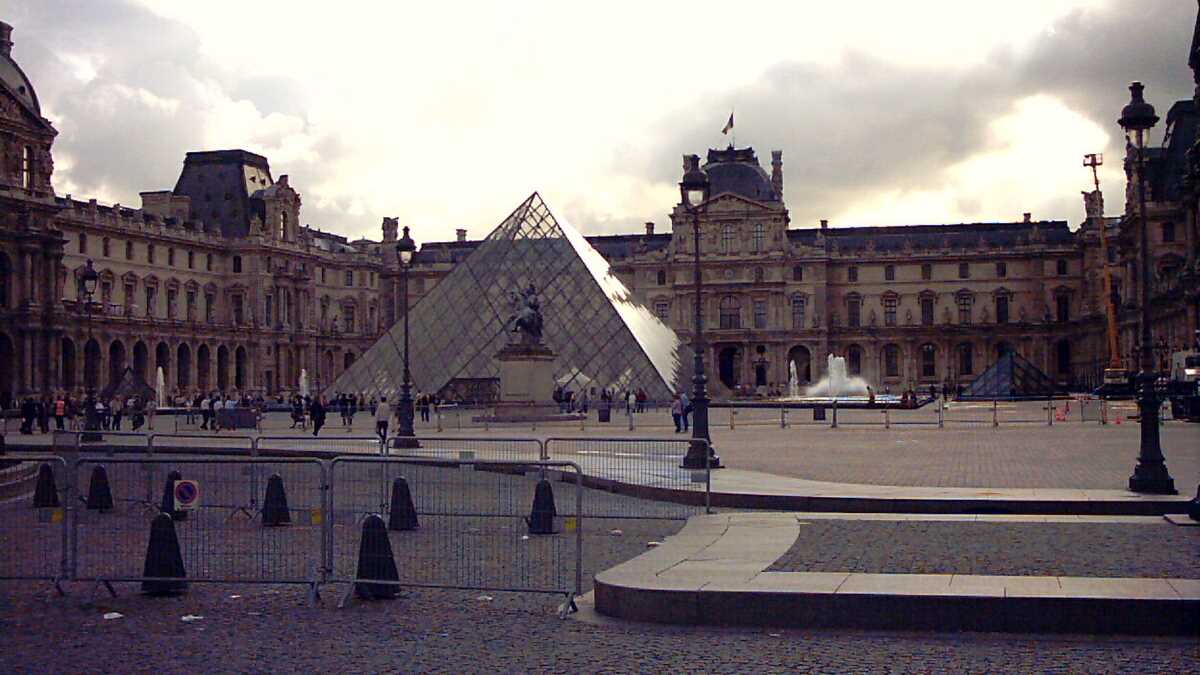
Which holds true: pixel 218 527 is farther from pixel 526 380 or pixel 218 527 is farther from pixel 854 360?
pixel 854 360

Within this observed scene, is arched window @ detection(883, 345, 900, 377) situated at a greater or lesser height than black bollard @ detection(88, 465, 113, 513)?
greater

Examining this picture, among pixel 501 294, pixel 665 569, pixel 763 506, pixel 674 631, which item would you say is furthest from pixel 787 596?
pixel 501 294

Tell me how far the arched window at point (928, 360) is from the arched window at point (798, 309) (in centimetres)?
881

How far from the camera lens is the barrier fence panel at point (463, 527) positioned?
10.1 meters

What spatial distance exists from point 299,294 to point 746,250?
30.8m

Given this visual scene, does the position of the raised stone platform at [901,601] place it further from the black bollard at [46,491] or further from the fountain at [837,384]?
the fountain at [837,384]

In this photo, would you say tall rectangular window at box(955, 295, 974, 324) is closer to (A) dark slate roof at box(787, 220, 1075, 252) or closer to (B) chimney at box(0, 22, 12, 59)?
(A) dark slate roof at box(787, 220, 1075, 252)

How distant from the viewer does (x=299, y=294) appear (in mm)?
89375

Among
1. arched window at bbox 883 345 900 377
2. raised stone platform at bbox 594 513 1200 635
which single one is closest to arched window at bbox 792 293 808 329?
arched window at bbox 883 345 900 377

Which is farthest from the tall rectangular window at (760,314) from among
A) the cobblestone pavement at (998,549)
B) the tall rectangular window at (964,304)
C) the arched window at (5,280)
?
the cobblestone pavement at (998,549)

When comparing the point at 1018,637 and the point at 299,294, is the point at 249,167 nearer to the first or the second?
the point at 299,294

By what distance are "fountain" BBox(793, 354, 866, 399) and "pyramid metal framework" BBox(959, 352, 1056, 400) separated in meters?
13.4

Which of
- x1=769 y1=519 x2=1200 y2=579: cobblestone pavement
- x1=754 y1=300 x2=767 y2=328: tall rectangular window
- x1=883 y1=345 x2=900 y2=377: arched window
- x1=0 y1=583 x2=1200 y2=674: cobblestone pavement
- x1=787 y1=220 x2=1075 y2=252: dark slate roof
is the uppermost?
x1=787 y1=220 x2=1075 y2=252: dark slate roof

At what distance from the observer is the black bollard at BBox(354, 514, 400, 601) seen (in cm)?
948
